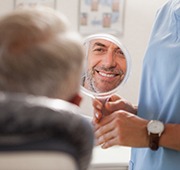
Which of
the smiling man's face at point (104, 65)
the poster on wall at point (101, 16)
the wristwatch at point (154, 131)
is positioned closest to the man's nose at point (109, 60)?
the smiling man's face at point (104, 65)

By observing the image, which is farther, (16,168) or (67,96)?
(67,96)

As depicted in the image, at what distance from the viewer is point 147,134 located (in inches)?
43.5

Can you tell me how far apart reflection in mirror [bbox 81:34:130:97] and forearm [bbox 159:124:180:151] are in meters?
0.25

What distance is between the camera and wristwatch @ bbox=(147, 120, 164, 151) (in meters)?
1.07

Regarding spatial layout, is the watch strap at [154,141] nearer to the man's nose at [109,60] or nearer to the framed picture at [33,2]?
the man's nose at [109,60]

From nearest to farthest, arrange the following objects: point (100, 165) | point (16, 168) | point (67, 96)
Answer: point (16, 168), point (67, 96), point (100, 165)

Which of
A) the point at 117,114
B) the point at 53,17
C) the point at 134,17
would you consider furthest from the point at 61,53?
the point at 134,17

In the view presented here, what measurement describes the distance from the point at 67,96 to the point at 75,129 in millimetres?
101

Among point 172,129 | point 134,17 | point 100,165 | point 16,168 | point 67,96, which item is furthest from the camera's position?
point 134,17

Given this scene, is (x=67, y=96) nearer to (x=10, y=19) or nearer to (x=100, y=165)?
(x=10, y=19)

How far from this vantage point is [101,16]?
2096mm

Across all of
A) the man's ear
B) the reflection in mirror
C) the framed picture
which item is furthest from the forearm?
the framed picture

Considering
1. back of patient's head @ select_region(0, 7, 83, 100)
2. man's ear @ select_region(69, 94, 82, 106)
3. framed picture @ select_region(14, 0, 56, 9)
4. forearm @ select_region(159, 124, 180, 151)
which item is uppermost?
back of patient's head @ select_region(0, 7, 83, 100)

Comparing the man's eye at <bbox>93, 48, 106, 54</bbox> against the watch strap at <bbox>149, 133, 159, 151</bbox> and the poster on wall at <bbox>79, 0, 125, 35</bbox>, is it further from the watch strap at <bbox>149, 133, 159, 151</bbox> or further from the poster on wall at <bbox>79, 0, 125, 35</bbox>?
the poster on wall at <bbox>79, 0, 125, 35</bbox>
